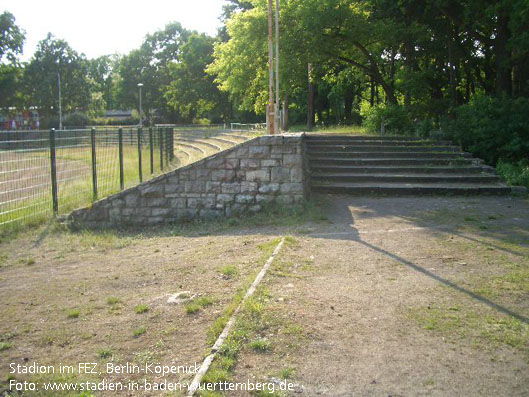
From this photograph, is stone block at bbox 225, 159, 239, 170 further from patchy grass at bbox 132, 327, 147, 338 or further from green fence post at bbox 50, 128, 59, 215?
patchy grass at bbox 132, 327, 147, 338

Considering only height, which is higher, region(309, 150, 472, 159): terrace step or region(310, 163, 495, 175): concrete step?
region(309, 150, 472, 159): terrace step

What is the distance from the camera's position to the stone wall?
439 inches

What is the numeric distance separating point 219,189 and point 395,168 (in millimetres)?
5633

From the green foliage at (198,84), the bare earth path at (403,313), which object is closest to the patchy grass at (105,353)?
the bare earth path at (403,313)

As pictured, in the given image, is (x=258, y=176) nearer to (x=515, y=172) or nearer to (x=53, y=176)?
(x=53, y=176)

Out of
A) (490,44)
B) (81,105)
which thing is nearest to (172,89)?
(81,105)

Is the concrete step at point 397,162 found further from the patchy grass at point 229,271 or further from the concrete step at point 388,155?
the patchy grass at point 229,271

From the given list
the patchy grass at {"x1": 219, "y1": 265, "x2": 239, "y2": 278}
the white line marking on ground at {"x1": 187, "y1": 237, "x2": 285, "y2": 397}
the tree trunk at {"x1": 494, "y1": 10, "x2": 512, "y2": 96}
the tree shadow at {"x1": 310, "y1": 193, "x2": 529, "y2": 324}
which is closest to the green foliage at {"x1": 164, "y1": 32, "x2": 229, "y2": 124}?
the tree trunk at {"x1": 494, "y1": 10, "x2": 512, "y2": 96}

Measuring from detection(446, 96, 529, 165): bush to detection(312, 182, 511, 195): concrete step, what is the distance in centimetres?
296

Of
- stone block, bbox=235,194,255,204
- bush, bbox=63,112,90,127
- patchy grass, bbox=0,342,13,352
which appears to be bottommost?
patchy grass, bbox=0,342,13,352

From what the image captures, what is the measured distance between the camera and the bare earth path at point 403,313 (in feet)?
13.0

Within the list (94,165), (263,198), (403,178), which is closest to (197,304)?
(263,198)

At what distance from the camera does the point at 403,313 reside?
5.14 meters

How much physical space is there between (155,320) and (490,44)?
2280cm
